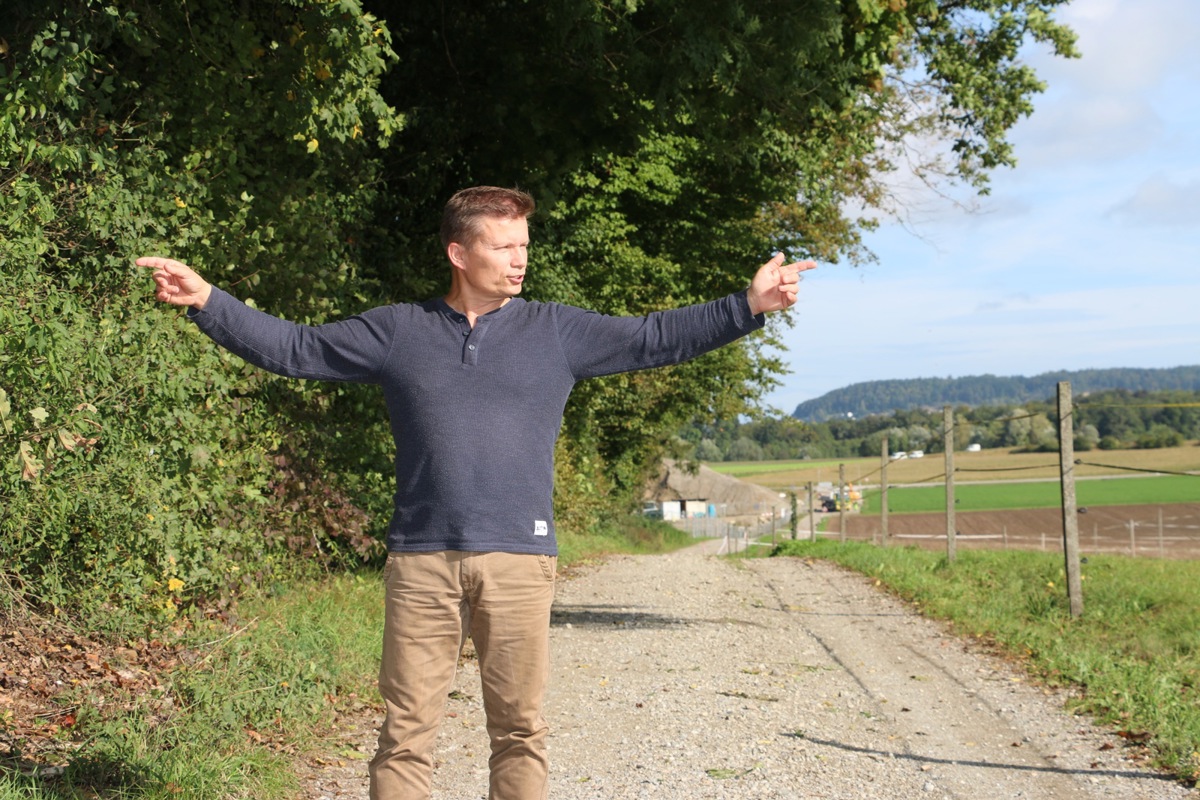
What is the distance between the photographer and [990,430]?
32.3 meters

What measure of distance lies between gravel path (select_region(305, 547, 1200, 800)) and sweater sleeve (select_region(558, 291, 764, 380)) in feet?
8.77

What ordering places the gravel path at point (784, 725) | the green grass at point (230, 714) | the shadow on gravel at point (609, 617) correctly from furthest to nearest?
the shadow on gravel at point (609, 617) → the gravel path at point (784, 725) → the green grass at point (230, 714)

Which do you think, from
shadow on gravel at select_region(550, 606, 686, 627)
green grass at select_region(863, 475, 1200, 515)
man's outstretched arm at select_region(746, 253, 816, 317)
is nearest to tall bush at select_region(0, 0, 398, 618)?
man's outstretched arm at select_region(746, 253, 816, 317)

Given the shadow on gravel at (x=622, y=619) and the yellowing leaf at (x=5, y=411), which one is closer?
the yellowing leaf at (x=5, y=411)

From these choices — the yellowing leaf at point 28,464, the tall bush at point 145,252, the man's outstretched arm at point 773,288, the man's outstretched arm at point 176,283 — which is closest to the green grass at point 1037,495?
the tall bush at point 145,252

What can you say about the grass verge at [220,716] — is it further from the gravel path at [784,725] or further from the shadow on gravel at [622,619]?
the shadow on gravel at [622,619]

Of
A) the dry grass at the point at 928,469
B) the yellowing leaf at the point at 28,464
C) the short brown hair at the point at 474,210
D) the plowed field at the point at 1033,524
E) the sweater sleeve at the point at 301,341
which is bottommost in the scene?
the plowed field at the point at 1033,524

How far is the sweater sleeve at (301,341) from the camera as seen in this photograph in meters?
3.94

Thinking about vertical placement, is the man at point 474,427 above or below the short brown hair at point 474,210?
below

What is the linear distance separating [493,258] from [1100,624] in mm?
9972

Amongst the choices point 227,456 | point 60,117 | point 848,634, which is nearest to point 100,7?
point 60,117

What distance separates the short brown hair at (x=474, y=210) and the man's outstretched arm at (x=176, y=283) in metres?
0.79

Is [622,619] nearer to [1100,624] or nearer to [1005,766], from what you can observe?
[1100,624]

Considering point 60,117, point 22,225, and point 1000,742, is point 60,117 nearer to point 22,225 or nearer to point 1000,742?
point 22,225
